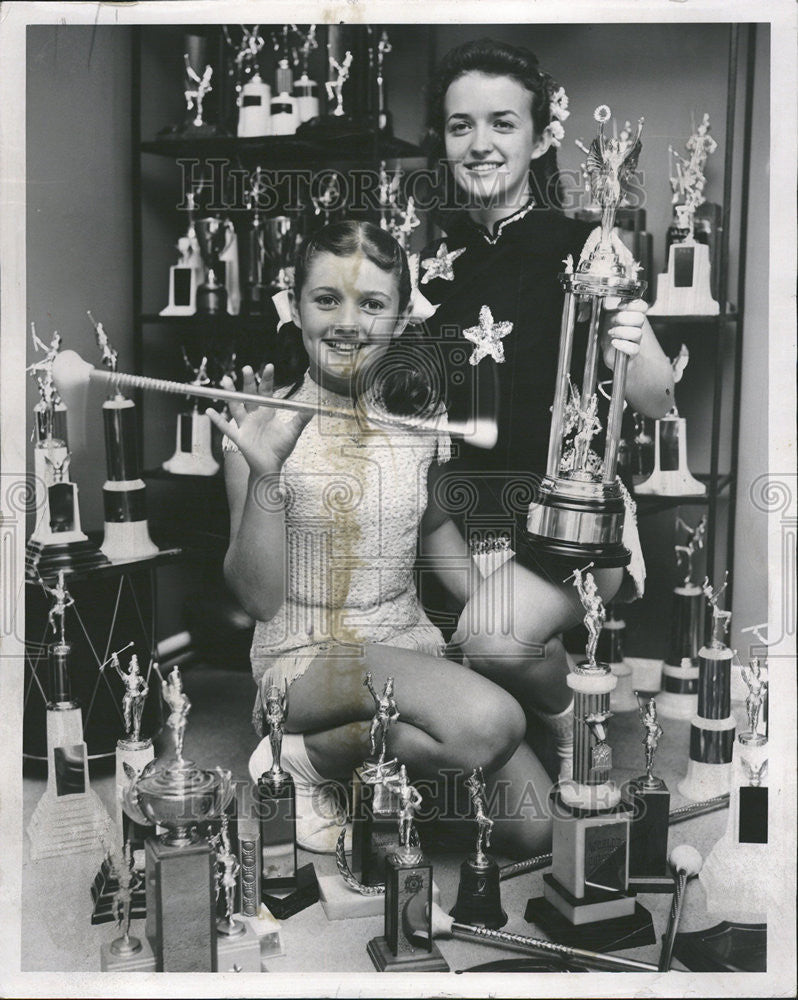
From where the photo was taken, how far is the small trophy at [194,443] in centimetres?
189

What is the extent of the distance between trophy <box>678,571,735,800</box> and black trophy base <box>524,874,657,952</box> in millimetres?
290

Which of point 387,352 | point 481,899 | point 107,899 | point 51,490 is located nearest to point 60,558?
point 51,490

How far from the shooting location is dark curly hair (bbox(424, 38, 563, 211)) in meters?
1.81

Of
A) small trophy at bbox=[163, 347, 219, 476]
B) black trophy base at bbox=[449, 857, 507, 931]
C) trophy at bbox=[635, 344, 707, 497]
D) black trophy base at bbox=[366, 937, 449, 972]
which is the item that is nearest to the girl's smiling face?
trophy at bbox=[635, 344, 707, 497]

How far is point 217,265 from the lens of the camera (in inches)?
77.2

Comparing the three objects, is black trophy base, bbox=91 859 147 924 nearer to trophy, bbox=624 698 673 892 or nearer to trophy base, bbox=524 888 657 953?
trophy base, bbox=524 888 657 953

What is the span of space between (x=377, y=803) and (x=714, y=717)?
0.63 meters

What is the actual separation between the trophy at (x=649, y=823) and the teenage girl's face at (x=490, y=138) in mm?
930

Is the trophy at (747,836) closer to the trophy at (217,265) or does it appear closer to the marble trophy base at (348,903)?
the marble trophy base at (348,903)

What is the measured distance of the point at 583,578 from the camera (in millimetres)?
1869

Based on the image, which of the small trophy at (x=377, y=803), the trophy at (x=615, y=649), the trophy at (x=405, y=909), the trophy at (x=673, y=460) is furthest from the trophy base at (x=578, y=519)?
the trophy at (x=405, y=909)

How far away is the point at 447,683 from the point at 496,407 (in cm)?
49

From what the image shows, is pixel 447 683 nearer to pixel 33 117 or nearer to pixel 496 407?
pixel 496 407

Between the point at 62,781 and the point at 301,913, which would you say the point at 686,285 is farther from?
the point at 62,781
